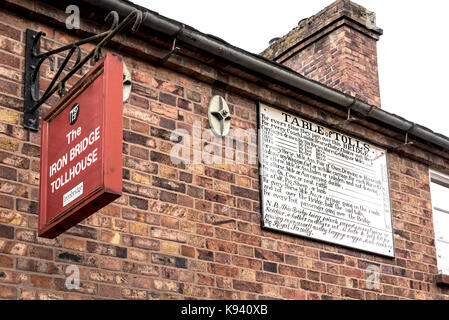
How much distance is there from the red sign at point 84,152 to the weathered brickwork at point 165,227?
1.38ft

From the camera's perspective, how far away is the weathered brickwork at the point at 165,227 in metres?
5.86

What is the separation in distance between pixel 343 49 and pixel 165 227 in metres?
4.82

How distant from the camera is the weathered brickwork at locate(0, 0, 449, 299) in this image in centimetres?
586

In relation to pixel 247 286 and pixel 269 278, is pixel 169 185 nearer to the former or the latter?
pixel 247 286

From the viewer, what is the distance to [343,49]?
1048cm

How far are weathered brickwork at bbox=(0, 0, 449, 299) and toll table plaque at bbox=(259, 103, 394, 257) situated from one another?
0.12 m

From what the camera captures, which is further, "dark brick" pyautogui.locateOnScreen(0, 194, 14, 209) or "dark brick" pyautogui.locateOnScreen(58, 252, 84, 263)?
"dark brick" pyautogui.locateOnScreen(58, 252, 84, 263)

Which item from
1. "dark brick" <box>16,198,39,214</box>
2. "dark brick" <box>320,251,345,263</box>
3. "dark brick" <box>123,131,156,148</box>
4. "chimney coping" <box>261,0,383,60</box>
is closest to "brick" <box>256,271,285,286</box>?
"dark brick" <box>320,251,345,263</box>

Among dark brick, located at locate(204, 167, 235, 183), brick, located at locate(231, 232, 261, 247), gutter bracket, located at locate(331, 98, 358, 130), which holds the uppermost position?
gutter bracket, located at locate(331, 98, 358, 130)

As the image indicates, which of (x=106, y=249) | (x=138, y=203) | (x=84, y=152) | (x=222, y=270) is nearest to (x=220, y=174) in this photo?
(x=222, y=270)

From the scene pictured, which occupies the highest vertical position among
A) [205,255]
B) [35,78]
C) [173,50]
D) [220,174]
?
[173,50]

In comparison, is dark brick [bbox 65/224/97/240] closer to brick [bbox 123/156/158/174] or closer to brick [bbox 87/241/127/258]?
brick [bbox 87/241/127/258]

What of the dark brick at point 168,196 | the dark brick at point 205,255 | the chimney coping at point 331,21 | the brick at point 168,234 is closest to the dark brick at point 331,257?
the dark brick at point 205,255

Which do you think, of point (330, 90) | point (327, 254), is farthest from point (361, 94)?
point (327, 254)
